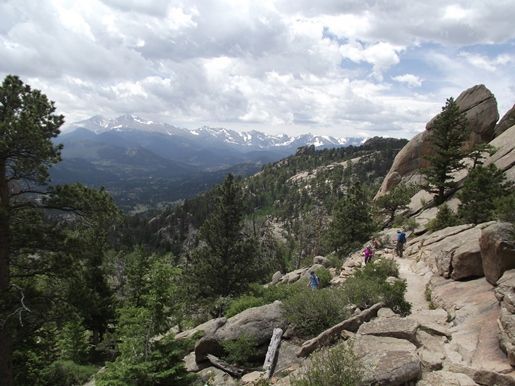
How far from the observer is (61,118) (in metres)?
15.2

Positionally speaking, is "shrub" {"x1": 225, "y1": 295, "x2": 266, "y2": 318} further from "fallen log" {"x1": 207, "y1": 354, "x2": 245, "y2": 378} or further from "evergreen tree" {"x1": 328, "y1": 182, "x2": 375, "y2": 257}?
"evergreen tree" {"x1": 328, "y1": 182, "x2": 375, "y2": 257}

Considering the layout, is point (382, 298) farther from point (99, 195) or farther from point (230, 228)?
point (230, 228)

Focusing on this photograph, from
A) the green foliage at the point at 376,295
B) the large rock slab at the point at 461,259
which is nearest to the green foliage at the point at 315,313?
the green foliage at the point at 376,295

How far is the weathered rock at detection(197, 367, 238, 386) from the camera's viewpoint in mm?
12752

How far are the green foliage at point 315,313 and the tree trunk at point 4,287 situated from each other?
967 cm

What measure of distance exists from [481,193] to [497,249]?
14458mm

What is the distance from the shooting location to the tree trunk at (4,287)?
1341 cm

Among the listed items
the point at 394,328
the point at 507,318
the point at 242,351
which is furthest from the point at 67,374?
the point at 507,318

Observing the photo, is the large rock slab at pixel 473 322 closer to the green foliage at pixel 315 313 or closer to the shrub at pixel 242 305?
the green foliage at pixel 315 313

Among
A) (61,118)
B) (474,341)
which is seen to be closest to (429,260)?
(474,341)

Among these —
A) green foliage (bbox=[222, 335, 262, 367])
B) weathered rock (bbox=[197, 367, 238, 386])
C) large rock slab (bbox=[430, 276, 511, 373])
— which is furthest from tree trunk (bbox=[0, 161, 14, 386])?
large rock slab (bbox=[430, 276, 511, 373])

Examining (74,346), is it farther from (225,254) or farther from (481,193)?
(481,193)

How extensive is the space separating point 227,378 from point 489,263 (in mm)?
9909

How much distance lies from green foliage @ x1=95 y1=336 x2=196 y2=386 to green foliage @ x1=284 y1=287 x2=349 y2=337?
4.26 m
